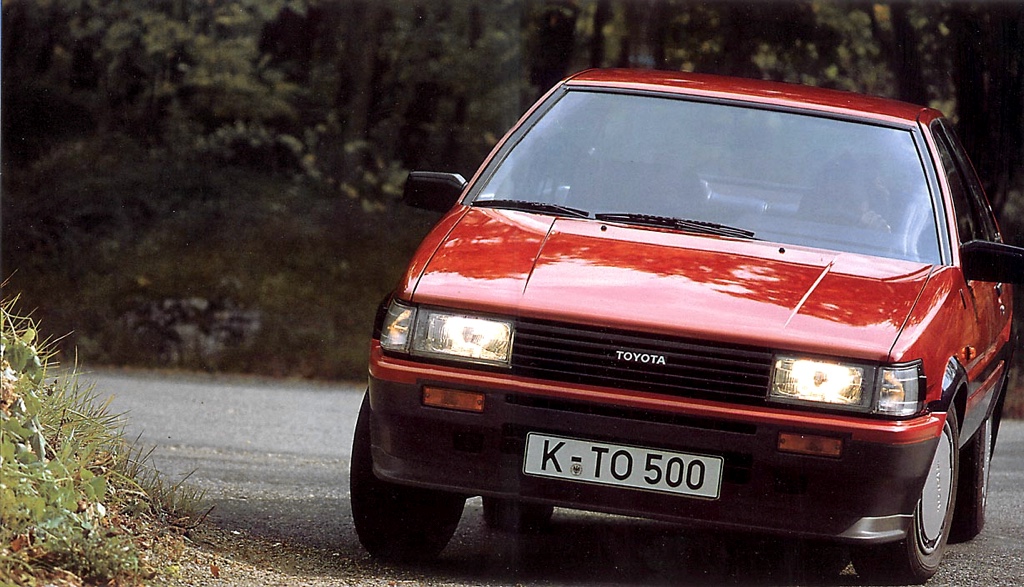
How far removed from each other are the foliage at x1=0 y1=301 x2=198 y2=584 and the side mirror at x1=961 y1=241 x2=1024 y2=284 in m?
2.92

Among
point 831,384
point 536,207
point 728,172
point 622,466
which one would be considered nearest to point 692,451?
point 622,466

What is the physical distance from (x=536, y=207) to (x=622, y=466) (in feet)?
3.92

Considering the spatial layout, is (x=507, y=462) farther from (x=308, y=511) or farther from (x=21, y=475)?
(x=308, y=511)

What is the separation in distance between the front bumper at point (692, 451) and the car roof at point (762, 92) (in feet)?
5.36

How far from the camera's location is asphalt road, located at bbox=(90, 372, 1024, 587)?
519 centimetres

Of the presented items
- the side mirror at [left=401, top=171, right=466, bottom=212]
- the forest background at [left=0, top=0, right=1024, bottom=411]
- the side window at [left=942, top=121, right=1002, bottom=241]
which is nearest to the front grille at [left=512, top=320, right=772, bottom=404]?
the side mirror at [left=401, top=171, right=466, bottom=212]

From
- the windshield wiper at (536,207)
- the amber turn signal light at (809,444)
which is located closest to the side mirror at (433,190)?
the windshield wiper at (536,207)

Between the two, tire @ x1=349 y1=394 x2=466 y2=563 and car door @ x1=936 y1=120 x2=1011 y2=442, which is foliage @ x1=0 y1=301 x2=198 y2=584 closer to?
tire @ x1=349 y1=394 x2=466 y2=563

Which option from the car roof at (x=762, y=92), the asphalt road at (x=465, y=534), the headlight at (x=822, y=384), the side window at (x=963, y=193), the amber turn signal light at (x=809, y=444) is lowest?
the asphalt road at (x=465, y=534)

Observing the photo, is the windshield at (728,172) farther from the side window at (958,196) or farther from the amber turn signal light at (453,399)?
the amber turn signal light at (453,399)

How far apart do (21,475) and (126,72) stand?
10536mm

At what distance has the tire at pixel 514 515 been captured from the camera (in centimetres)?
612

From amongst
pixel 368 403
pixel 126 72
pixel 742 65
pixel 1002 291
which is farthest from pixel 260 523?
pixel 126 72

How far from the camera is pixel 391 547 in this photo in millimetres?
5082
